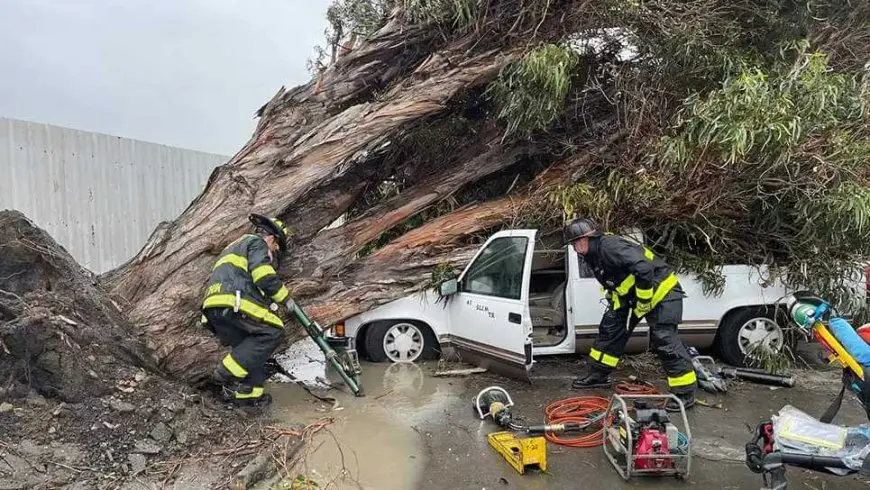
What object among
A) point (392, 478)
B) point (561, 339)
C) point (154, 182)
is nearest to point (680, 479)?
point (392, 478)

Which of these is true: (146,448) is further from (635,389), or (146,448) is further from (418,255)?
(635,389)

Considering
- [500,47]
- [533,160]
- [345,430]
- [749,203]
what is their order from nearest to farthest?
[345,430] → [749,203] → [500,47] → [533,160]

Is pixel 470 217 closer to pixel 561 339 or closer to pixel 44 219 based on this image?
pixel 561 339

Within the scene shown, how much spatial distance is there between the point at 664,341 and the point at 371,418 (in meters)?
2.56

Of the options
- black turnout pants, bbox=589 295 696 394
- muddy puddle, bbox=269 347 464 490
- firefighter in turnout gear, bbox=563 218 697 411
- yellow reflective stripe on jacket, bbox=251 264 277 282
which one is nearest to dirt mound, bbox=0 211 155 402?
yellow reflective stripe on jacket, bbox=251 264 277 282

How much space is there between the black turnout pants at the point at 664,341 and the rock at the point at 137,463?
3.80 meters

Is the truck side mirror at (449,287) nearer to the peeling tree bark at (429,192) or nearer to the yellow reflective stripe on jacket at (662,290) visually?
the peeling tree bark at (429,192)

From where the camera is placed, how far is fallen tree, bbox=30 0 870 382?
16.6 ft

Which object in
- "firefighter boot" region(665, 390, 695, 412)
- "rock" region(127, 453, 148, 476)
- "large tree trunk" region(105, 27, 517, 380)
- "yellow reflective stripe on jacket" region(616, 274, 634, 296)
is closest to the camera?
"rock" region(127, 453, 148, 476)

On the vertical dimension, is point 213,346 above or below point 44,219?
below

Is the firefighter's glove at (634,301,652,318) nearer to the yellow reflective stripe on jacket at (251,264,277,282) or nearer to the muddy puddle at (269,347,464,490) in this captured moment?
the muddy puddle at (269,347,464,490)

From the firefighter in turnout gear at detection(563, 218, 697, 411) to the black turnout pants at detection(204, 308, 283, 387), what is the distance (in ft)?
9.16

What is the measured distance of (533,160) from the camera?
6.94 meters

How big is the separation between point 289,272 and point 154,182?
3.27 metres
